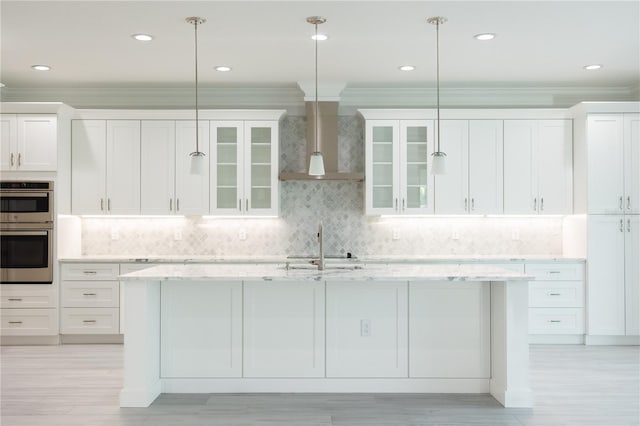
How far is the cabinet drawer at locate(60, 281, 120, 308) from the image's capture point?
5.82 meters

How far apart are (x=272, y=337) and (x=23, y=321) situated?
121 inches

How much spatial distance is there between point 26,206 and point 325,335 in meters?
3.45

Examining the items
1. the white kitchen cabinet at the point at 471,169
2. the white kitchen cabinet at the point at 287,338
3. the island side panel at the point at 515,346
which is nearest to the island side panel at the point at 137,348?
the white kitchen cabinet at the point at 287,338

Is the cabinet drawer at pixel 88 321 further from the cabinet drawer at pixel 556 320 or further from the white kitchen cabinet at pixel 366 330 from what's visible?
the cabinet drawer at pixel 556 320

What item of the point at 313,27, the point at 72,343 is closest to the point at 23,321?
the point at 72,343

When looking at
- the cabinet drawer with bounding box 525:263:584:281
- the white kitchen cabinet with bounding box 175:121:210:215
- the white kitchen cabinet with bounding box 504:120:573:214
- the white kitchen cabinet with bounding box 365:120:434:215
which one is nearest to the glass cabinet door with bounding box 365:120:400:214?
the white kitchen cabinet with bounding box 365:120:434:215

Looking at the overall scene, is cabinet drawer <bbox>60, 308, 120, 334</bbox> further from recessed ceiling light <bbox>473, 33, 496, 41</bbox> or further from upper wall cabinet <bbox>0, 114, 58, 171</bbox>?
recessed ceiling light <bbox>473, 33, 496, 41</bbox>

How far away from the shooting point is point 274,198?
6078mm

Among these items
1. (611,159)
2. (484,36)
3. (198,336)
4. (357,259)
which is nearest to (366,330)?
(198,336)

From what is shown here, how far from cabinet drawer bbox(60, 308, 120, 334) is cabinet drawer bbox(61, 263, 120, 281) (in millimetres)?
315

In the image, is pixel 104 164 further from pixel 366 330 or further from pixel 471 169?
pixel 471 169

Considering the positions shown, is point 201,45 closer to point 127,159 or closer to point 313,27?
point 313,27

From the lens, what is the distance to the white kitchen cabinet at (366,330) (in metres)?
4.09

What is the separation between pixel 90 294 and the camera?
19.1 feet
